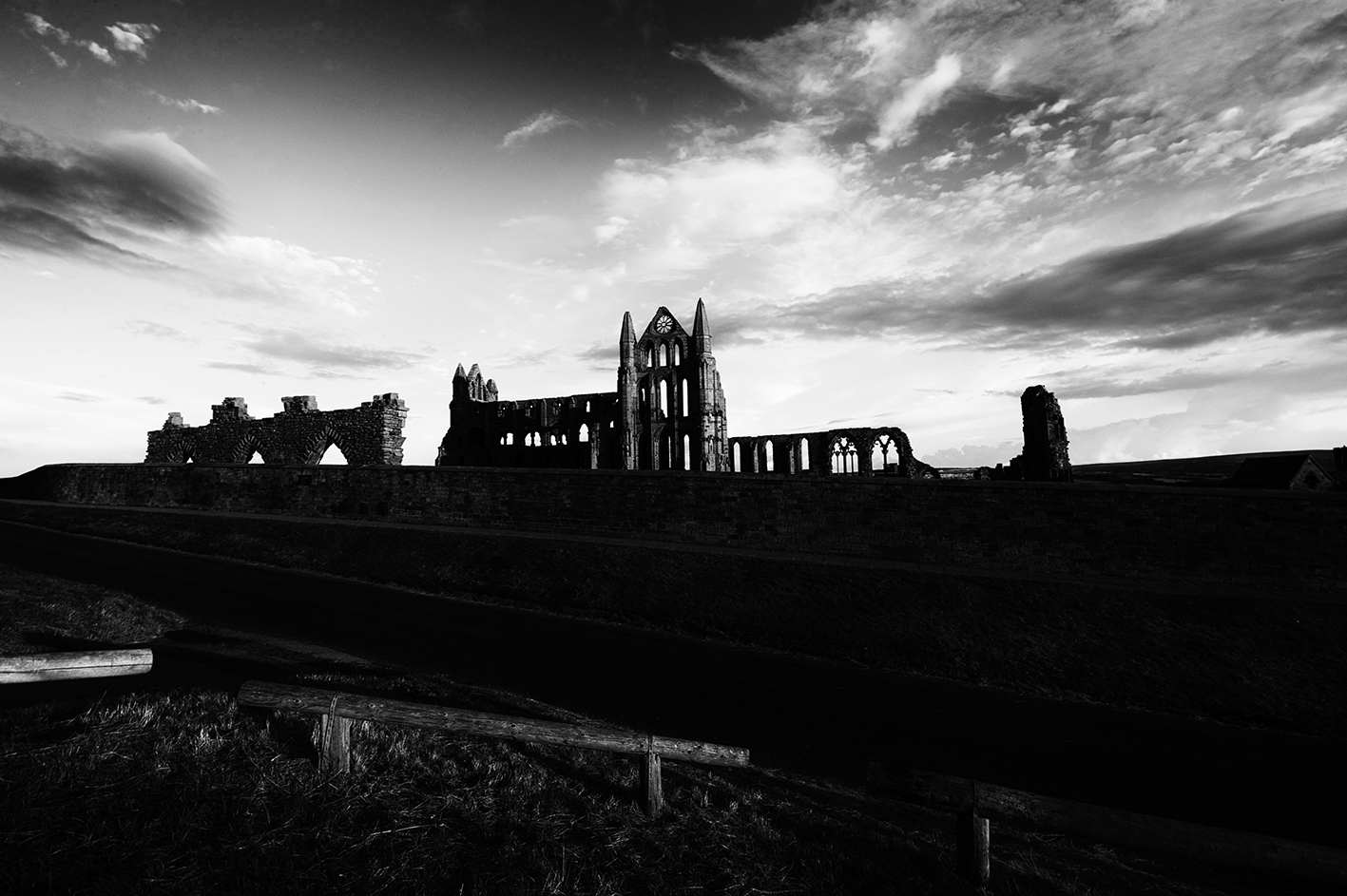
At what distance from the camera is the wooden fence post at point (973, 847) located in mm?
4770

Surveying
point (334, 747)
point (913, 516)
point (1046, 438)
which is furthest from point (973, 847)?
point (1046, 438)

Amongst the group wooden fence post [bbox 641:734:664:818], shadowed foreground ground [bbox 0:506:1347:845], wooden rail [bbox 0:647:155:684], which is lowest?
shadowed foreground ground [bbox 0:506:1347:845]

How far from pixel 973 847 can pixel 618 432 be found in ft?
141

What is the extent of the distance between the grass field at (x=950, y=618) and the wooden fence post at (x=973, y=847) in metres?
8.11

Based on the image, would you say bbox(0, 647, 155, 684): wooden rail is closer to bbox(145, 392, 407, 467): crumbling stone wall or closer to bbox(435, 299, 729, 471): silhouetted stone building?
bbox(145, 392, 407, 467): crumbling stone wall

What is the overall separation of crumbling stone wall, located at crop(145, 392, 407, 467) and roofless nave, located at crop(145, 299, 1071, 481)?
8 centimetres

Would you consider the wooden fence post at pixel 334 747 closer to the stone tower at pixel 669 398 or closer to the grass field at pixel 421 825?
the grass field at pixel 421 825

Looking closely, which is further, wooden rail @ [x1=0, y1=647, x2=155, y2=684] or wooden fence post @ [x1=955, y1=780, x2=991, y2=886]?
wooden rail @ [x1=0, y1=647, x2=155, y2=684]

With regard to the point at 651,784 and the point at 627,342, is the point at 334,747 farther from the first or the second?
the point at 627,342

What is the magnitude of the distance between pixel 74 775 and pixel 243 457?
3987 centimetres

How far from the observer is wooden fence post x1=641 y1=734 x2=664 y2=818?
540 centimetres

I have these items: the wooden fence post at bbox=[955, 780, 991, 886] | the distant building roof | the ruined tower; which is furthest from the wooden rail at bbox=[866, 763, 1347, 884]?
the ruined tower

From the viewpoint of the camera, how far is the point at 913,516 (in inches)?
832

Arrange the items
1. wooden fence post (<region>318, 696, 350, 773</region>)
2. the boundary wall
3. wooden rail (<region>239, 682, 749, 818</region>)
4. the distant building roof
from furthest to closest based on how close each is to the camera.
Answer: the distant building roof < the boundary wall < wooden fence post (<region>318, 696, 350, 773</region>) < wooden rail (<region>239, 682, 749, 818</region>)
